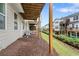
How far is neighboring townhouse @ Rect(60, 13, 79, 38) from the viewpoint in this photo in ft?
22.4

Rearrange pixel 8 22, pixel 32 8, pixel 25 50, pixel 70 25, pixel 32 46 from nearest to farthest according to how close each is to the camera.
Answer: pixel 25 50
pixel 8 22
pixel 32 46
pixel 70 25
pixel 32 8

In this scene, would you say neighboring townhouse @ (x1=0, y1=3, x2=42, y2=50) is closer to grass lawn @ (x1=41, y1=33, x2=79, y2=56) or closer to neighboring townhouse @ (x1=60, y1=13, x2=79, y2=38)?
neighboring townhouse @ (x1=60, y1=13, x2=79, y2=38)

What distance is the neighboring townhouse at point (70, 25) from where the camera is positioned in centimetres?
684

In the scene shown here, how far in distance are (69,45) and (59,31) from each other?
0.95 meters

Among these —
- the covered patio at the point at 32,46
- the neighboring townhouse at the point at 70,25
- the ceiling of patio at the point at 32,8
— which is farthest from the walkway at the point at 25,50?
the ceiling of patio at the point at 32,8

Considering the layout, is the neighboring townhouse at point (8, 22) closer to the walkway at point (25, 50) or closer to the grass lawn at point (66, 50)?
the walkway at point (25, 50)

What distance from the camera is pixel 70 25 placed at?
7.31 m

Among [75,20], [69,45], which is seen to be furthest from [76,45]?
[75,20]

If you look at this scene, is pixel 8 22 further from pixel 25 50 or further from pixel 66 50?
pixel 66 50

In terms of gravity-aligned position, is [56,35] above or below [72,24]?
below

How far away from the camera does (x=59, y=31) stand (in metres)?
7.43

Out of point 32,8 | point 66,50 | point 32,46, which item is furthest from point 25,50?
point 32,8

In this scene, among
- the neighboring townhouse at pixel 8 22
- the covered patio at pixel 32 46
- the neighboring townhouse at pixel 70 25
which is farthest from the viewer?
the neighboring townhouse at pixel 70 25

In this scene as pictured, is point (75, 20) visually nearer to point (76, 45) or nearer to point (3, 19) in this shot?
point (76, 45)
